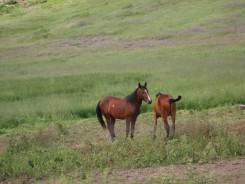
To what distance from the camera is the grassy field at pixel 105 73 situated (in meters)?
12.3

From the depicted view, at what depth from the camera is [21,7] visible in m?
67.8

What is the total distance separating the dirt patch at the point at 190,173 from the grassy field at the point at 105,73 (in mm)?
421

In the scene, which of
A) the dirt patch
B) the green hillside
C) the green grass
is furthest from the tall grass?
the green hillside

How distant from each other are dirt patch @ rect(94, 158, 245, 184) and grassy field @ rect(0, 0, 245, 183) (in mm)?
421

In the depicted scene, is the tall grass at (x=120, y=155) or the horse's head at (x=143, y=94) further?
the horse's head at (x=143, y=94)

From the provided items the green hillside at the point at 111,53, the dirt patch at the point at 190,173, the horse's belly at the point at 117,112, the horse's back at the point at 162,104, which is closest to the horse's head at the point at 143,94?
the horse's back at the point at 162,104

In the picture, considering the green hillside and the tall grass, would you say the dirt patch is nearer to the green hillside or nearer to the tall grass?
the tall grass

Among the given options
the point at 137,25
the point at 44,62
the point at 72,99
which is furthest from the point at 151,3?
the point at 72,99

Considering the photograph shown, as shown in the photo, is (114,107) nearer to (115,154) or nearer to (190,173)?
(115,154)

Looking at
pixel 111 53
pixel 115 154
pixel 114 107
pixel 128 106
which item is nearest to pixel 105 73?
pixel 111 53

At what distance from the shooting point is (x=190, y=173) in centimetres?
1056

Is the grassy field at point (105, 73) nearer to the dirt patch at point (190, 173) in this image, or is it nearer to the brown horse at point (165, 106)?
the dirt patch at point (190, 173)

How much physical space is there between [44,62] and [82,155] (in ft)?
84.5

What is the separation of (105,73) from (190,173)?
17.3m
